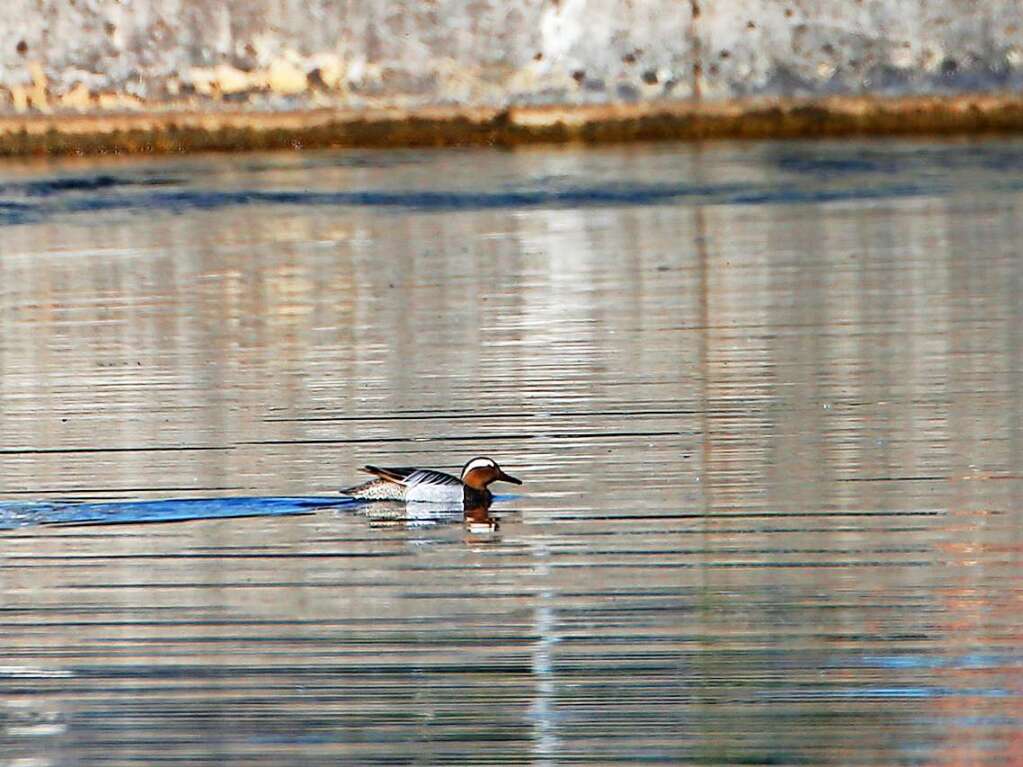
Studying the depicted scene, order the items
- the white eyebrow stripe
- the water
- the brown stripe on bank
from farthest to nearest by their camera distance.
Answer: the brown stripe on bank, the white eyebrow stripe, the water

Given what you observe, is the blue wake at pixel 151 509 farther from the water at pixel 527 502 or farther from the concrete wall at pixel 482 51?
the concrete wall at pixel 482 51

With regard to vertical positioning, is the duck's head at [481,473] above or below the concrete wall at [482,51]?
below

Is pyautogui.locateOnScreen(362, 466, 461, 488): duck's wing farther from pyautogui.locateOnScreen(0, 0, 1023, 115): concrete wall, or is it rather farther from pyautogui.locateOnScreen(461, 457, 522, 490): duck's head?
pyautogui.locateOnScreen(0, 0, 1023, 115): concrete wall

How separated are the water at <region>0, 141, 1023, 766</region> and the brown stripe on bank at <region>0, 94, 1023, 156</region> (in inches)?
492

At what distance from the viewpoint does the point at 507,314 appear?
644 inches

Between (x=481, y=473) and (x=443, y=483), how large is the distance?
176mm

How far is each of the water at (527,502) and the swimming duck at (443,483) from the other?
0.11 meters

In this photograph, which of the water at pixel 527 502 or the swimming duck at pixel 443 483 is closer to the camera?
the water at pixel 527 502

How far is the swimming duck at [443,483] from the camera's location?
10.0 metres

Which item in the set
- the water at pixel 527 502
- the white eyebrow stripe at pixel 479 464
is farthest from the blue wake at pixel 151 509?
the white eyebrow stripe at pixel 479 464

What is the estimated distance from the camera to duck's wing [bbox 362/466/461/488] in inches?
397

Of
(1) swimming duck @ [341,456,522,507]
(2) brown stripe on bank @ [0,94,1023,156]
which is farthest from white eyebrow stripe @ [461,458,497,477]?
(2) brown stripe on bank @ [0,94,1023,156]

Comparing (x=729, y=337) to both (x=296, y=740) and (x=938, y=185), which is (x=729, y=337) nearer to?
(x=296, y=740)

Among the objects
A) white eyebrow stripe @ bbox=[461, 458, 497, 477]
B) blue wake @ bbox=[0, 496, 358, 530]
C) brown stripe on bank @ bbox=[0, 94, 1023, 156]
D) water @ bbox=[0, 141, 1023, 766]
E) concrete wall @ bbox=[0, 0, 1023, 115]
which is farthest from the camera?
concrete wall @ bbox=[0, 0, 1023, 115]
